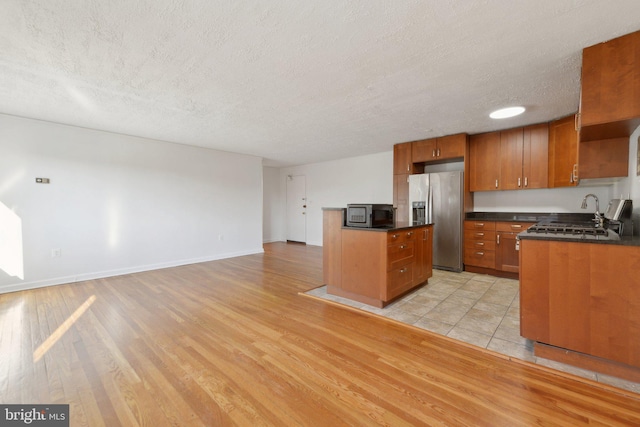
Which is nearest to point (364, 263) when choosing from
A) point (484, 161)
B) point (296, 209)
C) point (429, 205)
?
point (429, 205)

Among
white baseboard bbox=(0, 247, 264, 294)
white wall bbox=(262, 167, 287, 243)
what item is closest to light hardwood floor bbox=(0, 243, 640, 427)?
white baseboard bbox=(0, 247, 264, 294)

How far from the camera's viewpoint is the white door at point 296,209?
7750mm

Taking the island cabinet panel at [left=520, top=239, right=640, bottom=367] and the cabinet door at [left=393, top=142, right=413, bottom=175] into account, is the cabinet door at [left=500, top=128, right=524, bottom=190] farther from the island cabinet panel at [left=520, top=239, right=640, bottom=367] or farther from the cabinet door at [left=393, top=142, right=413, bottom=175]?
the island cabinet panel at [left=520, top=239, right=640, bottom=367]

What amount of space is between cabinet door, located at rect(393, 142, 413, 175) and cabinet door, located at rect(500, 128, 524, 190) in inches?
57.4

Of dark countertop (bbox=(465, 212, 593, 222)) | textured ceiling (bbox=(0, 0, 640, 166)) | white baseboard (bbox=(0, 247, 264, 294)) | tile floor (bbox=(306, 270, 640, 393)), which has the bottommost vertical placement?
tile floor (bbox=(306, 270, 640, 393))

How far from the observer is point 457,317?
8.50ft

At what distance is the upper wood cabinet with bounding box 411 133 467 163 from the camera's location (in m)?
4.37

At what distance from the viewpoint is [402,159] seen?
5.05 metres

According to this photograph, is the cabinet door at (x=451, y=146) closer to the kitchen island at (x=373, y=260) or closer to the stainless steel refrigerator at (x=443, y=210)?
the stainless steel refrigerator at (x=443, y=210)

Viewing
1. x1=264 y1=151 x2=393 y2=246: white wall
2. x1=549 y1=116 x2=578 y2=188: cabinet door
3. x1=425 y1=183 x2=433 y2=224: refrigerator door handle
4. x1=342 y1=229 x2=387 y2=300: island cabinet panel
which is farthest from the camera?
x1=264 y1=151 x2=393 y2=246: white wall

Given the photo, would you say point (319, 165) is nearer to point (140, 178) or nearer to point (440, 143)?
point (440, 143)

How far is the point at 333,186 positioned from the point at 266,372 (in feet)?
18.5

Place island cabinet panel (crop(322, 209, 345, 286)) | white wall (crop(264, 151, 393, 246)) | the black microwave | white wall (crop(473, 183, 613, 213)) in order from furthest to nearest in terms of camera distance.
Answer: white wall (crop(264, 151, 393, 246)) < white wall (crop(473, 183, 613, 213)) < island cabinet panel (crop(322, 209, 345, 286)) < the black microwave

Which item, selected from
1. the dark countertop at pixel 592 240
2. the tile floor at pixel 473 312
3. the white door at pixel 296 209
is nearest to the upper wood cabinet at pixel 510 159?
the tile floor at pixel 473 312
